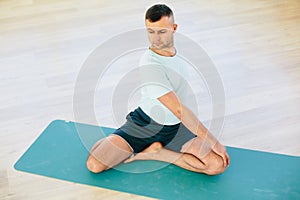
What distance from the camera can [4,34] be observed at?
126 inches

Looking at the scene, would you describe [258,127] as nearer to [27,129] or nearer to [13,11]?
[27,129]

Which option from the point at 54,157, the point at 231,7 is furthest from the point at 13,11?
the point at 54,157

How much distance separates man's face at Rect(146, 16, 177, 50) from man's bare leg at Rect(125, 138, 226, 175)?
44 centimetres

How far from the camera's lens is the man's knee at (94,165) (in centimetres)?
173

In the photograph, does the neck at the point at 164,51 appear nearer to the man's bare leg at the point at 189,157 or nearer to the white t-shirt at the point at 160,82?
the white t-shirt at the point at 160,82

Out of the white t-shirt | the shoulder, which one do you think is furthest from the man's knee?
the shoulder

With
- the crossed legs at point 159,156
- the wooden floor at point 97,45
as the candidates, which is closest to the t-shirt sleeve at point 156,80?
the crossed legs at point 159,156

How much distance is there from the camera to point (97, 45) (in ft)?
9.68

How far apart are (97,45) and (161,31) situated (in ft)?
4.81

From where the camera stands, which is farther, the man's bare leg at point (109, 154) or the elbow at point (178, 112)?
the man's bare leg at point (109, 154)

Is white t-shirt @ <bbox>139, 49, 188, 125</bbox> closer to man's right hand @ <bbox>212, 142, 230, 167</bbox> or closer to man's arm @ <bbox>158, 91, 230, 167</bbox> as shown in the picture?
man's arm @ <bbox>158, 91, 230, 167</bbox>

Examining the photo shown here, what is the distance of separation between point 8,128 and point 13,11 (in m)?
1.85

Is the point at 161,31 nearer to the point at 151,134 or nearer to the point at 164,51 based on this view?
the point at 164,51

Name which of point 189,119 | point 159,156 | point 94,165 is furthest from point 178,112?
point 94,165
